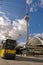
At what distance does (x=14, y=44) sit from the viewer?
32.8 metres

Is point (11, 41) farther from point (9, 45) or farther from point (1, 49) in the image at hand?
point (1, 49)

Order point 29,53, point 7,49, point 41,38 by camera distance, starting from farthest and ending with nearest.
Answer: point 41,38 < point 29,53 < point 7,49

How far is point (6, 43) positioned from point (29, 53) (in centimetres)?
3070

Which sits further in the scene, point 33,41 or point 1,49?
point 33,41

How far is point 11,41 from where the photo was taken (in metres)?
32.9

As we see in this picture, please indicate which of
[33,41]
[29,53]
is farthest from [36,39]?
[29,53]

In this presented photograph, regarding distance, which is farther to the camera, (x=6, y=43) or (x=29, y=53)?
(x=29, y=53)

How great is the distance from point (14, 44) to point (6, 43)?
1357mm

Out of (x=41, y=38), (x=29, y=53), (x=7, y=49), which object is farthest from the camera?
(x=41, y=38)

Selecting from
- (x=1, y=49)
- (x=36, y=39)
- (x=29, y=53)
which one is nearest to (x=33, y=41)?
(x=36, y=39)

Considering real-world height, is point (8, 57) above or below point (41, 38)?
below

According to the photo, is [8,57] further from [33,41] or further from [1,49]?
[33,41]

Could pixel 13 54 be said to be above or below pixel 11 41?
below

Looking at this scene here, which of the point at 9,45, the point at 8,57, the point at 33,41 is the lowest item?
the point at 8,57
